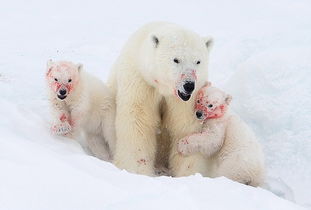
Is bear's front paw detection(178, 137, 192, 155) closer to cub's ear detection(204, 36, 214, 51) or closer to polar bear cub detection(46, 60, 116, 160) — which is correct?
polar bear cub detection(46, 60, 116, 160)

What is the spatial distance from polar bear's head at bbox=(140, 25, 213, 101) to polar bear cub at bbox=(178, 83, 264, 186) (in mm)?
245

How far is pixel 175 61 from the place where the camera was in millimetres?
4246

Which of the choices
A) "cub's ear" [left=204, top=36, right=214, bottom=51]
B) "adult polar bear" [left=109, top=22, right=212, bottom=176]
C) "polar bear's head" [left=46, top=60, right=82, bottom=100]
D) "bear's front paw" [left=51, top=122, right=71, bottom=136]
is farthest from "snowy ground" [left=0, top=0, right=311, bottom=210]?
"cub's ear" [left=204, top=36, right=214, bottom=51]

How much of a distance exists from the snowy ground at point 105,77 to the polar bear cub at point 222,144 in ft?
1.36

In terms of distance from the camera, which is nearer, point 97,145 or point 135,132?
point 135,132

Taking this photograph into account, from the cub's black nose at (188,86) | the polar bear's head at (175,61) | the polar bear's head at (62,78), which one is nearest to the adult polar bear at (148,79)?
the polar bear's head at (175,61)

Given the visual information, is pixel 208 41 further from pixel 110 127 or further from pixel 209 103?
pixel 110 127

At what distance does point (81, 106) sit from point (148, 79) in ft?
2.10

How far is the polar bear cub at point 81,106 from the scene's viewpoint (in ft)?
14.9

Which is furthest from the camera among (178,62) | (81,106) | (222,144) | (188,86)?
(222,144)

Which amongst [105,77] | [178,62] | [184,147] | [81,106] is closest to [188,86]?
[178,62]

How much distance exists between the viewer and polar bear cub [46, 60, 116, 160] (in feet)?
14.9

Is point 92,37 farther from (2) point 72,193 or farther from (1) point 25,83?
(2) point 72,193

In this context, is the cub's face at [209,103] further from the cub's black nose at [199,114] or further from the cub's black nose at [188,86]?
the cub's black nose at [188,86]
